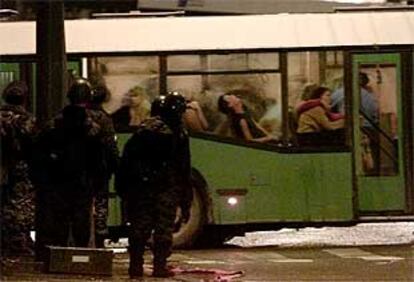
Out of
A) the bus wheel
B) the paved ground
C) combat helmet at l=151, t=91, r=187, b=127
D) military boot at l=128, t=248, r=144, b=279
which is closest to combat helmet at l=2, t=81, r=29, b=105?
the paved ground

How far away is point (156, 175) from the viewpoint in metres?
11.1

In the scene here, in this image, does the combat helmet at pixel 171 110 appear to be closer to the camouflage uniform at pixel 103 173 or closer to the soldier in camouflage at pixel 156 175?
the soldier in camouflage at pixel 156 175

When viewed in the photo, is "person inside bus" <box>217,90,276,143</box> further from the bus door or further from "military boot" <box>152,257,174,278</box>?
"military boot" <box>152,257,174,278</box>

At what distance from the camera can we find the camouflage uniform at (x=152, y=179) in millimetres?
11117

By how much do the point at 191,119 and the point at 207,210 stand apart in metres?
1.24

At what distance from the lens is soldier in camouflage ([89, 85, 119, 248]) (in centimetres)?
1150

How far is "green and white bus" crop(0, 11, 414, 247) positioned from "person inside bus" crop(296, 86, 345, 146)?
0.23 ft

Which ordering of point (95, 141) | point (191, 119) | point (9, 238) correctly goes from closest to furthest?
point (95, 141), point (9, 238), point (191, 119)

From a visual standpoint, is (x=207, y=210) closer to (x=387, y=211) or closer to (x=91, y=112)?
(x=387, y=211)

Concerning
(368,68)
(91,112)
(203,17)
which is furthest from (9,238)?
(368,68)

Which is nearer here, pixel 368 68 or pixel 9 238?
pixel 9 238

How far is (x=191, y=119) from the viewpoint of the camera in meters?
15.5

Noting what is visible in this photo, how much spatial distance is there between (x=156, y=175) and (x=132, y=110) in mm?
4542

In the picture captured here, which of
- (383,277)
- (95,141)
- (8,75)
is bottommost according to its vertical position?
(383,277)
